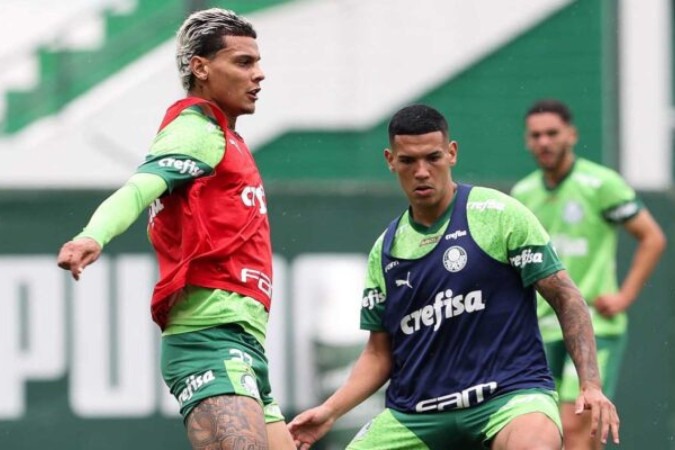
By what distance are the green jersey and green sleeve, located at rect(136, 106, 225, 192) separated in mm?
3761

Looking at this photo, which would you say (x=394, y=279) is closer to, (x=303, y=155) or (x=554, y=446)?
(x=554, y=446)

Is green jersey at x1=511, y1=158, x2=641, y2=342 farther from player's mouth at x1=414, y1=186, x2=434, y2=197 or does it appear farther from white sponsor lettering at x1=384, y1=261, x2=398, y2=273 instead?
player's mouth at x1=414, y1=186, x2=434, y2=197

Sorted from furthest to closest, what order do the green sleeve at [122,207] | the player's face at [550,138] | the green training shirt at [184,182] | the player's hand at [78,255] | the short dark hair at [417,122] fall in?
the player's face at [550,138], the short dark hair at [417,122], the green training shirt at [184,182], the green sleeve at [122,207], the player's hand at [78,255]

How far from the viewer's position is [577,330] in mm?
6188

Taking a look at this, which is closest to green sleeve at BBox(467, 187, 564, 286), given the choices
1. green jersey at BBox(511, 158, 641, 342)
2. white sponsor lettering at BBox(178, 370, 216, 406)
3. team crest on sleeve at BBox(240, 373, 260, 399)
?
team crest on sleeve at BBox(240, 373, 260, 399)

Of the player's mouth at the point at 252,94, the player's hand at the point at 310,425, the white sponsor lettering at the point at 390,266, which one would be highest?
the player's mouth at the point at 252,94

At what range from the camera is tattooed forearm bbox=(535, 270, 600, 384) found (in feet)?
20.1

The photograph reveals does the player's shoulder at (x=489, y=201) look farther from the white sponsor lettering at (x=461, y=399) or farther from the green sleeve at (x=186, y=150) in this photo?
the green sleeve at (x=186, y=150)

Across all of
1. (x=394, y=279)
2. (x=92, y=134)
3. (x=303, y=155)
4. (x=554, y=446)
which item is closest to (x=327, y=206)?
(x=303, y=155)

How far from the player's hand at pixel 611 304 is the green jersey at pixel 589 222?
0.35ft

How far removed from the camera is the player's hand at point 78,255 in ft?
16.8

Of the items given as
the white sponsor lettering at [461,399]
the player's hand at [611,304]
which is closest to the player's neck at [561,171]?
the player's hand at [611,304]

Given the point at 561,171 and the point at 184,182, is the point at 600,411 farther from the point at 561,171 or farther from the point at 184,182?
the point at 561,171

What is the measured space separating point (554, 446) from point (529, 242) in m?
0.78
